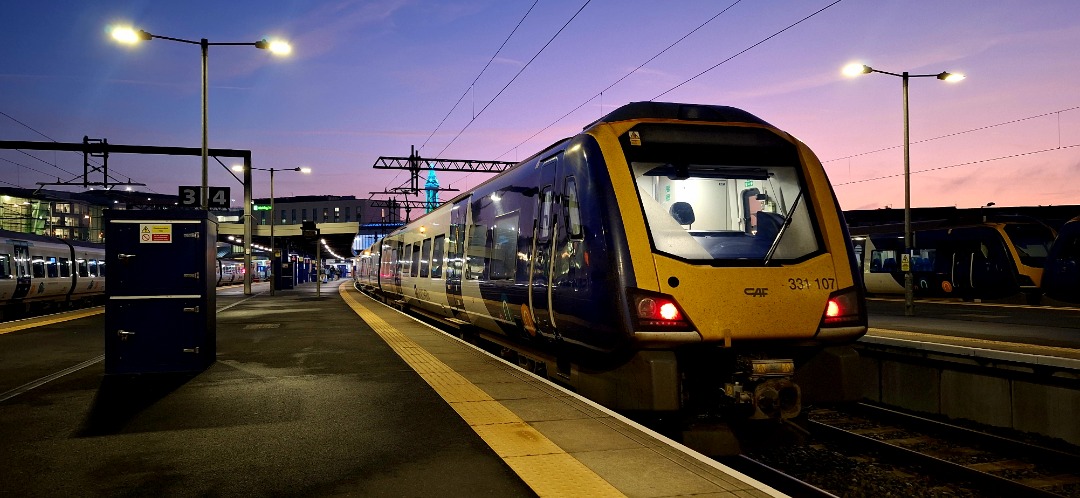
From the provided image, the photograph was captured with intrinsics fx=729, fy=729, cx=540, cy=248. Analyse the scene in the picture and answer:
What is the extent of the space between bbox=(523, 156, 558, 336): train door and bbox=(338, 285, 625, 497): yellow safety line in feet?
3.25

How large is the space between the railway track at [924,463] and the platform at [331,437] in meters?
2.27

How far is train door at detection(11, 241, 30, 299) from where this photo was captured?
23.1 m

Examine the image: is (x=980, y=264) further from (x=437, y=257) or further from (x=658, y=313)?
(x=658, y=313)

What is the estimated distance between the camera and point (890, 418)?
368 inches

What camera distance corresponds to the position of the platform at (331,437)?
443 cm

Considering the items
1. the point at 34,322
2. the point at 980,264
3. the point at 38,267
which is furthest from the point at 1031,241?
the point at 38,267

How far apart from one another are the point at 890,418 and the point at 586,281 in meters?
5.30

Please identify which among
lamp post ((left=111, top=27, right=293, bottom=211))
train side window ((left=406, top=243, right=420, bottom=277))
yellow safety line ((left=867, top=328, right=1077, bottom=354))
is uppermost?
lamp post ((left=111, top=27, right=293, bottom=211))

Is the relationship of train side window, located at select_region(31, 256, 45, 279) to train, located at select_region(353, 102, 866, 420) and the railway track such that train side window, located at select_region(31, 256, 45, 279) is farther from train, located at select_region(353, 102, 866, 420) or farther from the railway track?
the railway track

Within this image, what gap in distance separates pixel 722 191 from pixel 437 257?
9693mm

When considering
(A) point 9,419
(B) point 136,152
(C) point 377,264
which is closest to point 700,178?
(A) point 9,419

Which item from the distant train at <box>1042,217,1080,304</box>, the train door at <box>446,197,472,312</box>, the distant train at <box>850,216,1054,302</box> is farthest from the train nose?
the distant train at <box>1042,217,1080,304</box>

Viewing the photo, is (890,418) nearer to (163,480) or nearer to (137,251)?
(163,480)

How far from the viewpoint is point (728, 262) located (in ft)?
20.1
